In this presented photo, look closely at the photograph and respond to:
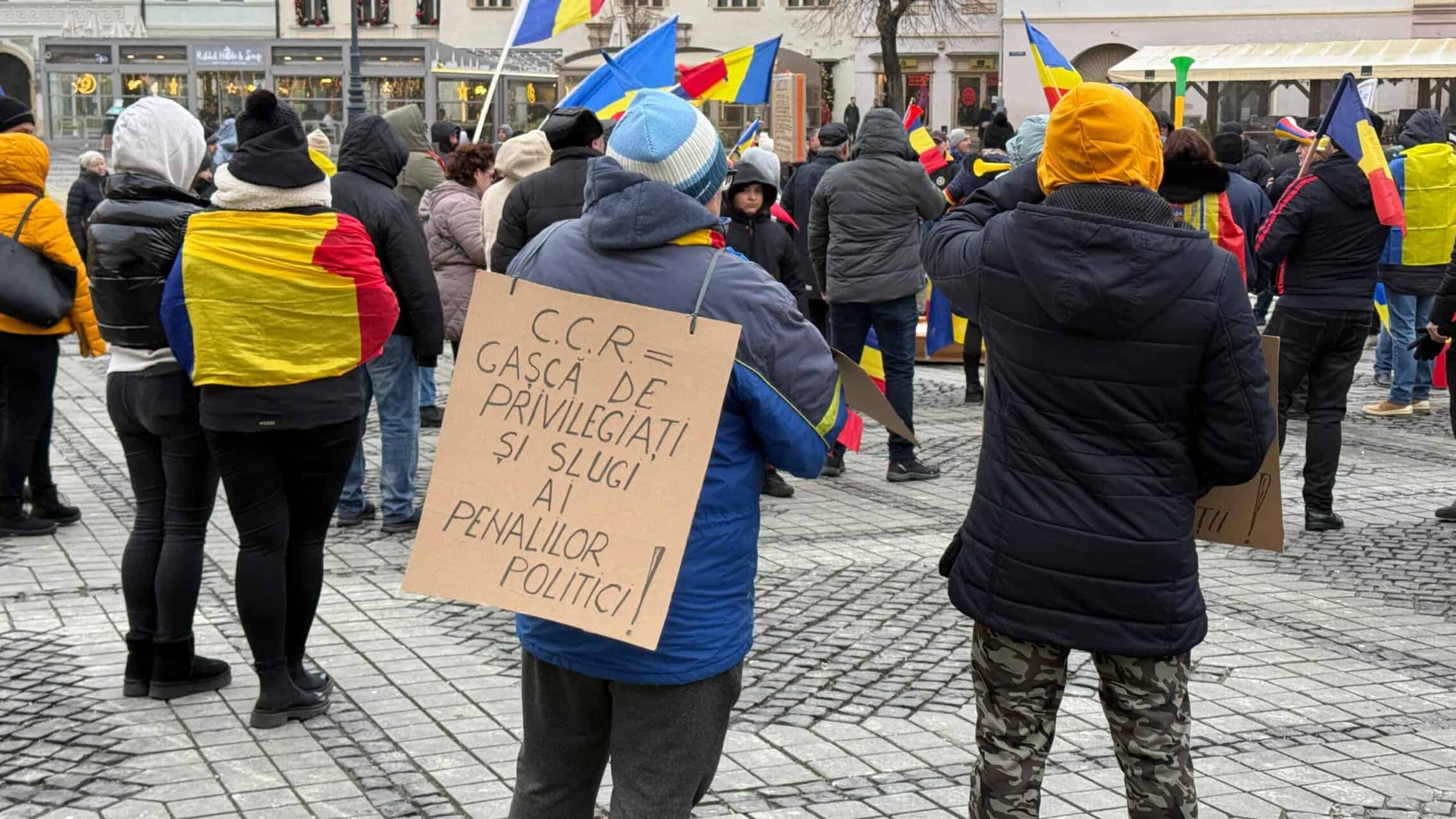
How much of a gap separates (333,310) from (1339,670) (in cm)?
362

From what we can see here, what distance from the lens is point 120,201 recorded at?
507cm

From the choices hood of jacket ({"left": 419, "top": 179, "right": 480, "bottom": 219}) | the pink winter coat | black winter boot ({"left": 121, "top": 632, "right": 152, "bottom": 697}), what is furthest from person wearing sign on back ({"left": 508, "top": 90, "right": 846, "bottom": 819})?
hood of jacket ({"left": 419, "top": 179, "right": 480, "bottom": 219})

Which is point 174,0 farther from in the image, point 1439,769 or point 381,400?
point 1439,769

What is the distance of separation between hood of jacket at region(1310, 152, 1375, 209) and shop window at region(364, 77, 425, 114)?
24935 millimetres

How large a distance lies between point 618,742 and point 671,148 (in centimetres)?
111

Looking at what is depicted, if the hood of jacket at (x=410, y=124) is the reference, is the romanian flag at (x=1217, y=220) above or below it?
below

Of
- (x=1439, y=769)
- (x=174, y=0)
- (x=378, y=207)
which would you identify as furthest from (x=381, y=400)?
(x=174, y=0)

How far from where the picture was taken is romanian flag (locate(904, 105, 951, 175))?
11.7 meters

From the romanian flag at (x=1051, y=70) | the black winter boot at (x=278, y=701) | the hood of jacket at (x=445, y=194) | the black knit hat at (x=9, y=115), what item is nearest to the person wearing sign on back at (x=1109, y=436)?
the black winter boot at (x=278, y=701)

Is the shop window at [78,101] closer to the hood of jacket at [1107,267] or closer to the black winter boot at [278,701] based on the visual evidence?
the black winter boot at [278,701]

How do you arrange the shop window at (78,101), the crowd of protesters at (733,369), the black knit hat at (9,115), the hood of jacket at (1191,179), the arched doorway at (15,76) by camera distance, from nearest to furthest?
the crowd of protesters at (733,369), the hood of jacket at (1191,179), the black knit hat at (9,115), the shop window at (78,101), the arched doorway at (15,76)

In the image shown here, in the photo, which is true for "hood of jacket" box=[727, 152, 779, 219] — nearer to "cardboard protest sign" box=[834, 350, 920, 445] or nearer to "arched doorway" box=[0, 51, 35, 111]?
"cardboard protest sign" box=[834, 350, 920, 445]

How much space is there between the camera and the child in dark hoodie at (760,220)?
8.45 m

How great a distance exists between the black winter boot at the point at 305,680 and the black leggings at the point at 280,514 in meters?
0.04
